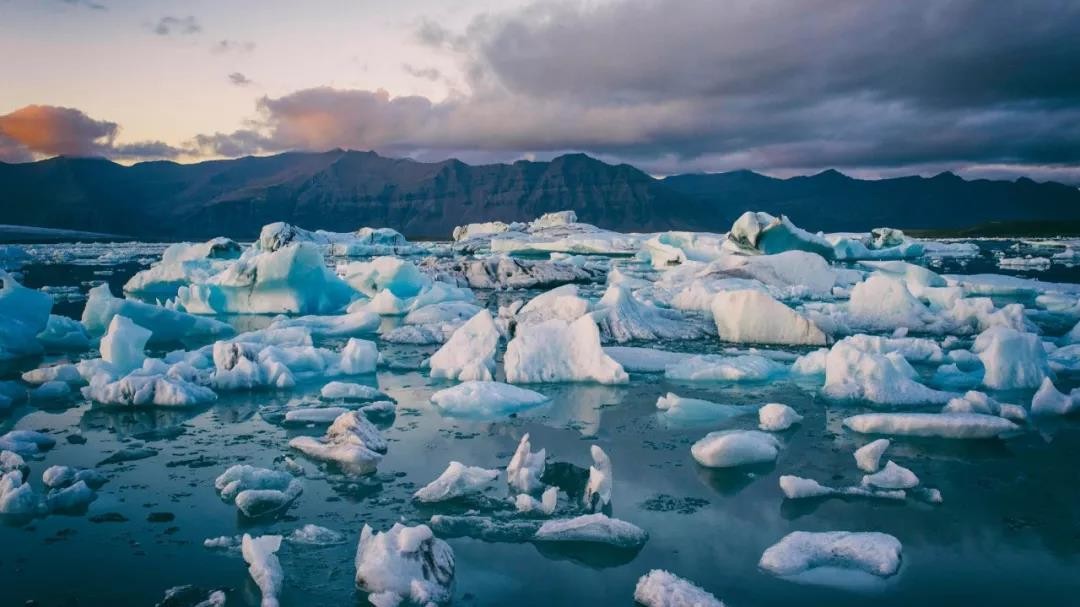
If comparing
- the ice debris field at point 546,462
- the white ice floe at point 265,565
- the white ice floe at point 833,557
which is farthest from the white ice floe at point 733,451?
the white ice floe at point 265,565

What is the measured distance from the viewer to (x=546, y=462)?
16.5ft

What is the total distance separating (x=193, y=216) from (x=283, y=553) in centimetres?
19424

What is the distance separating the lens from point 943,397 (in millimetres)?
6773

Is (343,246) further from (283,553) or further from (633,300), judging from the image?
(283,553)

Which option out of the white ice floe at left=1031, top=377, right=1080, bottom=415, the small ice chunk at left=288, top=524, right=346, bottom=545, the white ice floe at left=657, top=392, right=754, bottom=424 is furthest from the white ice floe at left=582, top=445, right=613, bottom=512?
the white ice floe at left=1031, top=377, right=1080, bottom=415

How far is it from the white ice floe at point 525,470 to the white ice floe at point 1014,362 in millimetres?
5445

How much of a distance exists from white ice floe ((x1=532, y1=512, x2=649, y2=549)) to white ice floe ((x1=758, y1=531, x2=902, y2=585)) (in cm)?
63

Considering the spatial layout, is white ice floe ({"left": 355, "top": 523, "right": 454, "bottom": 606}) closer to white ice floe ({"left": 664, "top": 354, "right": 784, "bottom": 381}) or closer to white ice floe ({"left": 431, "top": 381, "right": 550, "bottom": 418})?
white ice floe ({"left": 431, "top": 381, "right": 550, "bottom": 418})

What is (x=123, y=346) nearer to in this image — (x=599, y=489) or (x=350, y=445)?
(x=350, y=445)

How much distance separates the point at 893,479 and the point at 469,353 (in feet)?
15.8

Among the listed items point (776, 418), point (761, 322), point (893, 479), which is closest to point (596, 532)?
point (893, 479)

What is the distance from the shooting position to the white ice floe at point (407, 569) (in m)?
3.08

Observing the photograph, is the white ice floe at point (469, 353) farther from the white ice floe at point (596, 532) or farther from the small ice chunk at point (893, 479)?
the small ice chunk at point (893, 479)

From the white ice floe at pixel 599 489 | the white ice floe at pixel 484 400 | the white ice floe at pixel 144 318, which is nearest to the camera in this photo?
the white ice floe at pixel 599 489
